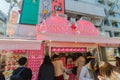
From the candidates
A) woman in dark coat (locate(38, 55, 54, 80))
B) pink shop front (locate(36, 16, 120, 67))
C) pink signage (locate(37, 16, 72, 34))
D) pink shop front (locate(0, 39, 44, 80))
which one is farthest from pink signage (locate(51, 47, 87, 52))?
woman in dark coat (locate(38, 55, 54, 80))

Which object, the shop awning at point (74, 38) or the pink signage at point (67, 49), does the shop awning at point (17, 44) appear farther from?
the pink signage at point (67, 49)

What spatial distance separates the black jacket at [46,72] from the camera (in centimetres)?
467

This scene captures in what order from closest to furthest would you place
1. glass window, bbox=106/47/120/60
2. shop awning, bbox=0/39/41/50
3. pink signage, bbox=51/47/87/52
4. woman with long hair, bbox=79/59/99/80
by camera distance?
woman with long hair, bbox=79/59/99/80 < shop awning, bbox=0/39/41/50 < pink signage, bbox=51/47/87/52 < glass window, bbox=106/47/120/60

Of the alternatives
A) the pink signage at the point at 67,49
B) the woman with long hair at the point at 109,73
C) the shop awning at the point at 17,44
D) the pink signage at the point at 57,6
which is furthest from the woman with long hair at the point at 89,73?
the pink signage at the point at 57,6

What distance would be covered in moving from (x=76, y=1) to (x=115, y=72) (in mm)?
10082

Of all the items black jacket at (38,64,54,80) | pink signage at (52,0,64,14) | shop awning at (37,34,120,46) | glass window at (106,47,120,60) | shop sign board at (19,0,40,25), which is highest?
pink signage at (52,0,64,14)

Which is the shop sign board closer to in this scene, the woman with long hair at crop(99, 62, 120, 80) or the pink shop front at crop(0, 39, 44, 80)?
the pink shop front at crop(0, 39, 44, 80)

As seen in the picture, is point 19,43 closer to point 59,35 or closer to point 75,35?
point 59,35

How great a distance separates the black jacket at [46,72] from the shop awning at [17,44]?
699 millimetres

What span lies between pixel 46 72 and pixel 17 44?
1.27m

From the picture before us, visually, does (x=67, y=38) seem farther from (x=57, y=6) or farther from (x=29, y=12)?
(x=57, y=6)

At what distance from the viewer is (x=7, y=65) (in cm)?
529

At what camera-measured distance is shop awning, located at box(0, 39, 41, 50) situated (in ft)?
13.2

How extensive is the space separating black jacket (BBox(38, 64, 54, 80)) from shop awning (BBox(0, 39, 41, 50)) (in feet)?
2.29
